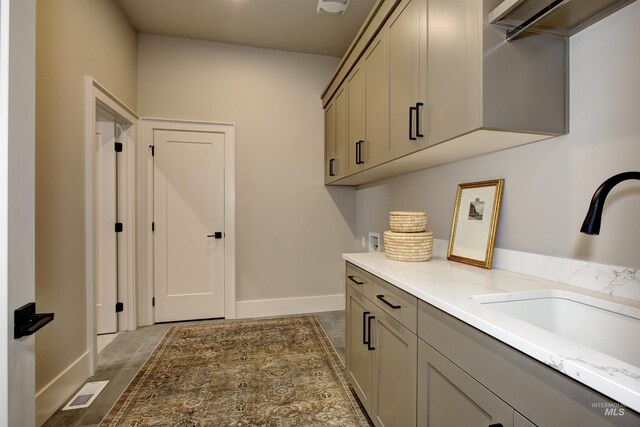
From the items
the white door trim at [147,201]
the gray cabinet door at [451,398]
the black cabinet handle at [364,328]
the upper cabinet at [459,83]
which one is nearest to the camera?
the gray cabinet door at [451,398]

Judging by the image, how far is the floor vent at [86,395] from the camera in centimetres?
185

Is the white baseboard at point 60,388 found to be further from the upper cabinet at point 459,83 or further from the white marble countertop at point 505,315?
the upper cabinet at point 459,83

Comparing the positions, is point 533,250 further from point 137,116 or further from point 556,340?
point 137,116

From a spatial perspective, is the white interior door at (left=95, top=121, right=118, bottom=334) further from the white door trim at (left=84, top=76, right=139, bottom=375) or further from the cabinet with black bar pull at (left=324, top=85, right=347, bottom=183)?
the cabinet with black bar pull at (left=324, top=85, right=347, bottom=183)

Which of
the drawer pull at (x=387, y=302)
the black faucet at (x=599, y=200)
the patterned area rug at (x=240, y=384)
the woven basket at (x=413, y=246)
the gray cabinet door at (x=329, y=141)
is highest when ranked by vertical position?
the gray cabinet door at (x=329, y=141)

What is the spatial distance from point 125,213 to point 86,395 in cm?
160

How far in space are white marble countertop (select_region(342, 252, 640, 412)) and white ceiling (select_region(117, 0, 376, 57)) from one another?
239 cm

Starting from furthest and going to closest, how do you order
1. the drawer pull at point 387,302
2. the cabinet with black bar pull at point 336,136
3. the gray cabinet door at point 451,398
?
1. the cabinet with black bar pull at point 336,136
2. the drawer pull at point 387,302
3. the gray cabinet door at point 451,398

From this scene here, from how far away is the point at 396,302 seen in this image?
4.30 feet

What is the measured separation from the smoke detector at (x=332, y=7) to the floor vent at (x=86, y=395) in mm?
3402

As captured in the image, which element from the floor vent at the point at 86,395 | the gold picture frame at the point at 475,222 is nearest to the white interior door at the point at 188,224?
the floor vent at the point at 86,395

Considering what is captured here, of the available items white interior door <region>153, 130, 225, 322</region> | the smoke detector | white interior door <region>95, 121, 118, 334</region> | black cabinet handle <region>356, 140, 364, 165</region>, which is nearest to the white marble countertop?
black cabinet handle <region>356, 140, 364, 165</region>

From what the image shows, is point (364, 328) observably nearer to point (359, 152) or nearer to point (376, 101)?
point (359, 152)

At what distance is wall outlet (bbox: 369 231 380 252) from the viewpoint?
3144 millimetres
